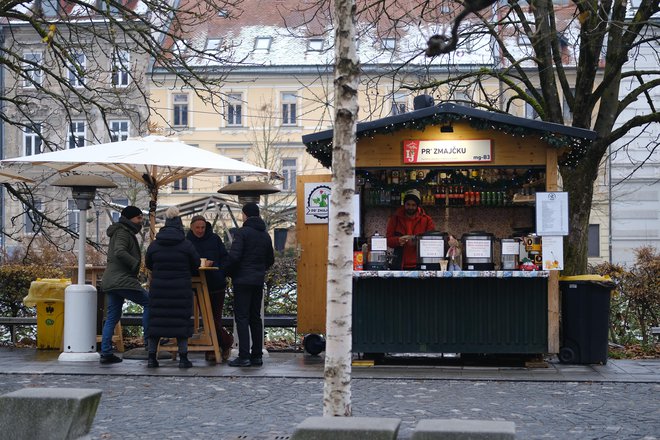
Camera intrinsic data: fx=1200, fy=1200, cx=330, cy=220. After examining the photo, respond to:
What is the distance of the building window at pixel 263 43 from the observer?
52941mm

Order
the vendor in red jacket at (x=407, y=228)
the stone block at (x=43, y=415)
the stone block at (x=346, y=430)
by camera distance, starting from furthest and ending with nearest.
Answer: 1. the vendor in red jacket at (x=407, y=228)
2. the stone block at (x=43, y=415)
3. the stone block at (x=346, y=430)

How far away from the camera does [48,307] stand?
16.4 meters

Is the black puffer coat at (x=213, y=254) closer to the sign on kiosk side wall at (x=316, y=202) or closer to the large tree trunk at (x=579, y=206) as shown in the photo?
the sign on kiosk side wall at (x=316, y=202)

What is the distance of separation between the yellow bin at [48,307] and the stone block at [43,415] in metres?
9.37

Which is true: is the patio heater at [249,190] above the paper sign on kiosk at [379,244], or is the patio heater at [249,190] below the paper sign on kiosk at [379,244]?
above

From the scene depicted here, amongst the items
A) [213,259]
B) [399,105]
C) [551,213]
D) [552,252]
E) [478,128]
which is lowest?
[213,259]

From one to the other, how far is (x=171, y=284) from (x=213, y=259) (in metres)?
1.19

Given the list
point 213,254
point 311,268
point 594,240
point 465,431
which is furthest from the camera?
point 594,240

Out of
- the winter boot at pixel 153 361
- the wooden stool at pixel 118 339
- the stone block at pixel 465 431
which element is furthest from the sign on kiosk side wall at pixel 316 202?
the stone block at pixel 465 431

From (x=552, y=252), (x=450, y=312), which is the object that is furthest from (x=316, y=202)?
(x=552, y=252)

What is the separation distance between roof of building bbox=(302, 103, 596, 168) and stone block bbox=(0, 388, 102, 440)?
24.2 ft

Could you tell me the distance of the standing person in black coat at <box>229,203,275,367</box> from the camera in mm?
14383

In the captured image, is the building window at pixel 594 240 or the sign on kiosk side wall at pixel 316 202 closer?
the sign on kiosk side wall at pixel 316 202

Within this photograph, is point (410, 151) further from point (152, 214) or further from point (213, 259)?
point (152, 214)
